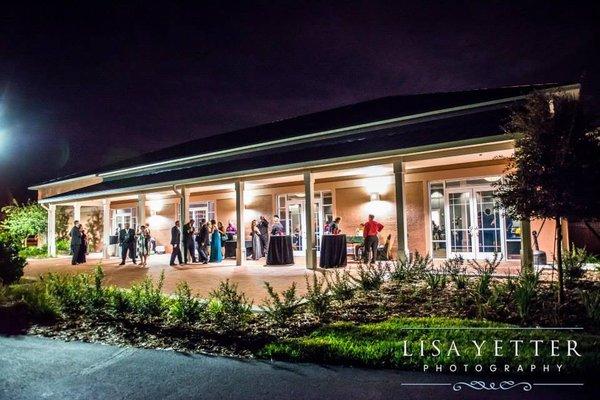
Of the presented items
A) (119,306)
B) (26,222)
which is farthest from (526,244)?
(26,222)

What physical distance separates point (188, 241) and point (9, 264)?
590cm

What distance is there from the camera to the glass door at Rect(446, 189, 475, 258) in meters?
12.9

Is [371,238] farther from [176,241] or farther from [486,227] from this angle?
[176,241]

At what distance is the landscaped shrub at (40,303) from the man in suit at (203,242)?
277 inches

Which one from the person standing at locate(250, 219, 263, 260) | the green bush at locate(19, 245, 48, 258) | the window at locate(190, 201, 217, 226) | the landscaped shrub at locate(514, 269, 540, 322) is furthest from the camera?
the green bush at locate(19, 245, 48, 258)

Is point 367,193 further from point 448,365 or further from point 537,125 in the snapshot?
point 448,365

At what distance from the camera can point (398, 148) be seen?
422 inches

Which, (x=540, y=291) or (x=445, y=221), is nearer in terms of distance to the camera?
(x=540, y=291)

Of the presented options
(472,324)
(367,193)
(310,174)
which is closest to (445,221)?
(367,193)

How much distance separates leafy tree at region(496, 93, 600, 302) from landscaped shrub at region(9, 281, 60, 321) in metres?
8.43

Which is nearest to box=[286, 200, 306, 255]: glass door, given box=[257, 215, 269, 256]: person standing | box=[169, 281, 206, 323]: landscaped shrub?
box=[257, 215, 269, 256]: person standing

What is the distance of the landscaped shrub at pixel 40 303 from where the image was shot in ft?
24.0

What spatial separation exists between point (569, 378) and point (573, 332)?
142 cm

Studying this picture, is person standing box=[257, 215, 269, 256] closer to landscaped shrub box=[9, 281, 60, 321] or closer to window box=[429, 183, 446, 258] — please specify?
window box=[429, 183, 446, 258]
